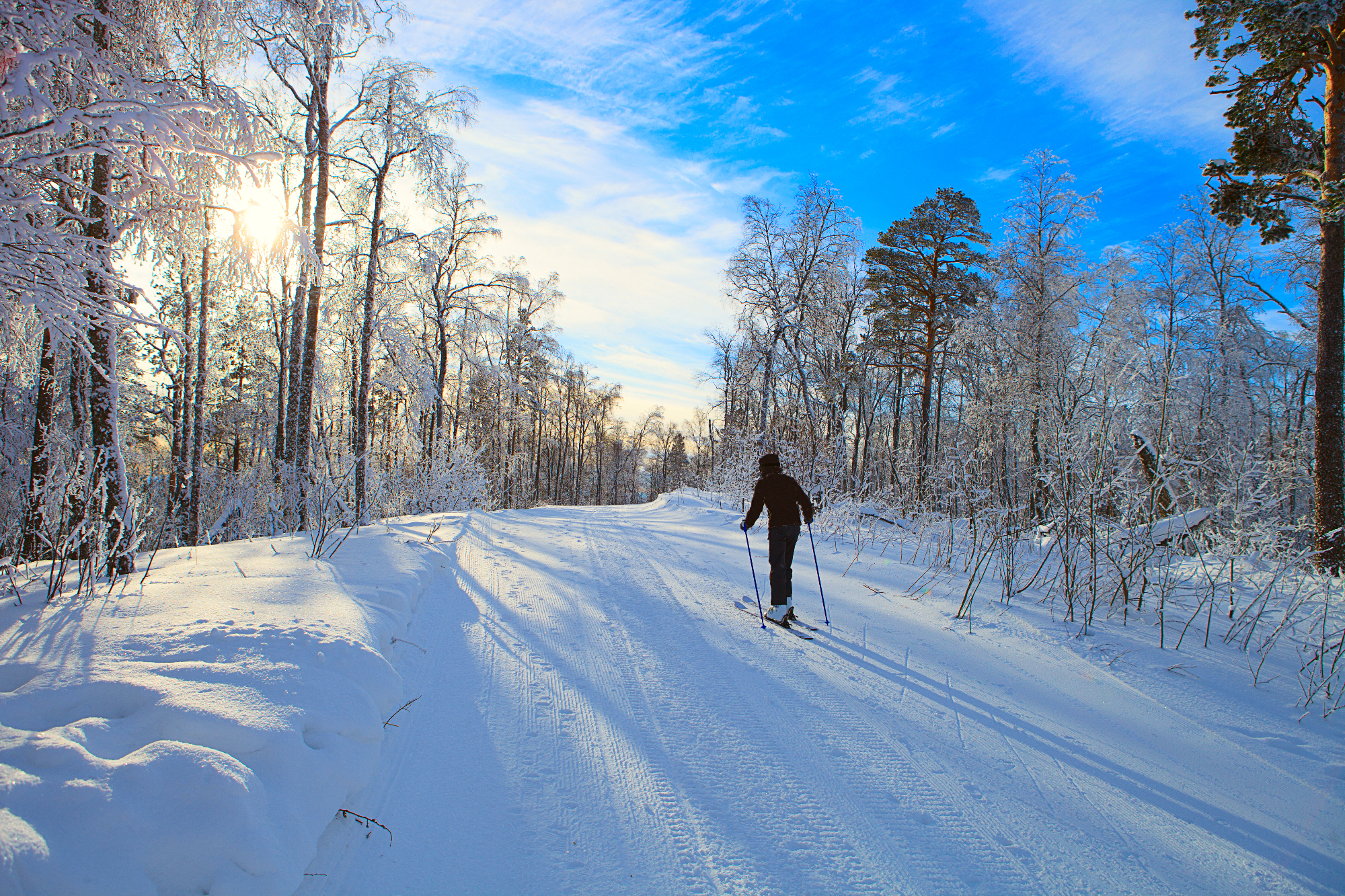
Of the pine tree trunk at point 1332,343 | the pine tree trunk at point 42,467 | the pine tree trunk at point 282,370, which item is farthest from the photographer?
the pine tree trunk at point 282,370

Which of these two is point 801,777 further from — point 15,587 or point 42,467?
point 42,467

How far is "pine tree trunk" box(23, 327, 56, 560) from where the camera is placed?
14.7 feet

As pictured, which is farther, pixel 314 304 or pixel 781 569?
pixel 314 304

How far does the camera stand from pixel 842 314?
22297 millimetres

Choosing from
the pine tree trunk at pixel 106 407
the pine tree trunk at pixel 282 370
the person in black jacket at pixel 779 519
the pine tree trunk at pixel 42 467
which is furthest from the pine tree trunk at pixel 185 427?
the person in black jacket at pixel 779 519

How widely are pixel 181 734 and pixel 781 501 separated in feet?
16.2

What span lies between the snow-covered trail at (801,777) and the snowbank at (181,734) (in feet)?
0.94

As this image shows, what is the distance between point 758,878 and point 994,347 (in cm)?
2154

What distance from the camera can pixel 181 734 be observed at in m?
2.21

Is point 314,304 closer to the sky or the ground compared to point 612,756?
closer to the sky

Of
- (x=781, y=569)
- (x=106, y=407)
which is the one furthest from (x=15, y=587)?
(x=781, y=569)

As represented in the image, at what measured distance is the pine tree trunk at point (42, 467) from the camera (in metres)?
4.48

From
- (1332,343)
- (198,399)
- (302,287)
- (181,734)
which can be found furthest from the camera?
(198,399)

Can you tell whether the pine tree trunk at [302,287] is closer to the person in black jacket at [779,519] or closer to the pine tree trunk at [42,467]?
the pine tree trunk at [42,467]
